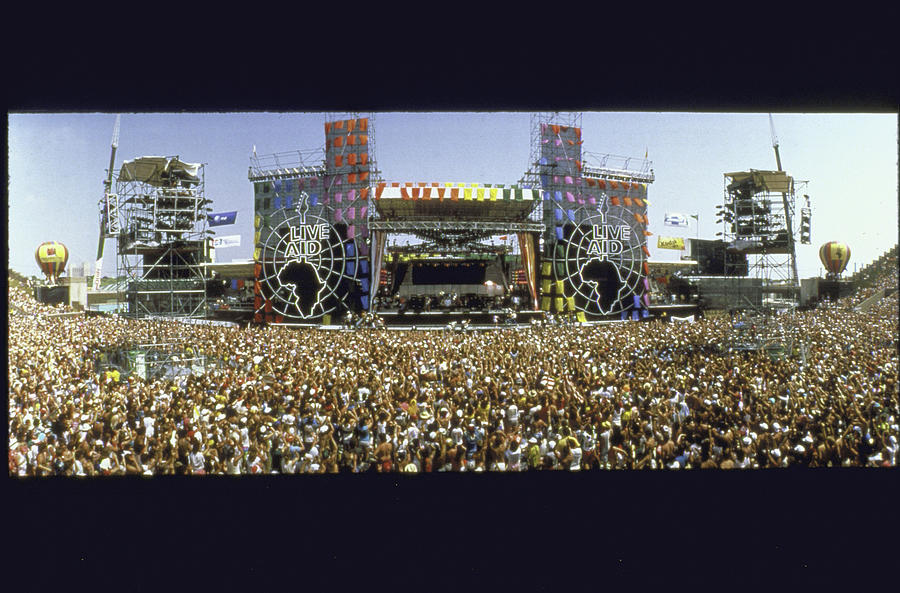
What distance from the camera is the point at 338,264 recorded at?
19.2ft

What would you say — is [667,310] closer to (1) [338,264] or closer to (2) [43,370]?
(1) [338,264]

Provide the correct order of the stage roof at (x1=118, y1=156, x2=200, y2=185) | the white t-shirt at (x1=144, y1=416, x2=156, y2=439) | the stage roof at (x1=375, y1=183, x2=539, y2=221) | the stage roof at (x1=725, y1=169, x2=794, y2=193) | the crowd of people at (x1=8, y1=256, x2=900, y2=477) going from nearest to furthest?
the crowd of people at (x1=8, y1=256, x2=900, y2=477) < the white t-shirt at (x1=144, y1=416, x2=156, y2=439) < the stage roof at (x1=118, y1=156, x2=200, y2=185) < the stage roof at (x1=725, y1=169, x2=794, y2=193) < the stage roof at (x1=375, y1=183, x2=539, y2=221)

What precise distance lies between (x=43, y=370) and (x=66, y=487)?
130 centimetres

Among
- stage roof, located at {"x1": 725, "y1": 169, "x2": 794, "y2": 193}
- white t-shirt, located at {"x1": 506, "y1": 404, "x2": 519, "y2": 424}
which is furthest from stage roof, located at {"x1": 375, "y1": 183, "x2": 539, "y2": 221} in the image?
white t-shirt, located at {"x1": 506, "y1": 404, "x2": 519, "y2": 424}

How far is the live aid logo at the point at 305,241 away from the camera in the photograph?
5621 mm

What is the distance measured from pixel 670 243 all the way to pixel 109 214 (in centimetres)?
647

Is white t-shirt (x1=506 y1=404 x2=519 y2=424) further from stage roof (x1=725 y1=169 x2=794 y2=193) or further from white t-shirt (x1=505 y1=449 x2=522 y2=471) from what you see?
stage roof (x1=725 y1=169 x2=794 y2=193)

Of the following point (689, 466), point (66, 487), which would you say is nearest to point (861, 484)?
point (689, 466)

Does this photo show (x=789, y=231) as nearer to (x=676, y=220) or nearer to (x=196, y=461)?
(x=676, y=220)

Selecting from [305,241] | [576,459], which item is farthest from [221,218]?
[576,459]

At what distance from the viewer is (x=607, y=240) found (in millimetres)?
6332

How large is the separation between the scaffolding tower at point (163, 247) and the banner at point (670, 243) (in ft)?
17.7

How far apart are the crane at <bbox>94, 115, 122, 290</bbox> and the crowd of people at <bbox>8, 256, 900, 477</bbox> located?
68 centimetres

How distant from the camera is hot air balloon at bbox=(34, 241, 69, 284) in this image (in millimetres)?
4488
